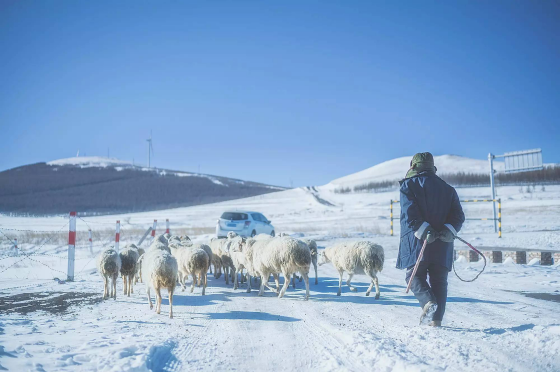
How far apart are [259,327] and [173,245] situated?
556 centimetres

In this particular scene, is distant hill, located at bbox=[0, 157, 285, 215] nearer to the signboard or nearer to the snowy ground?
the signboard

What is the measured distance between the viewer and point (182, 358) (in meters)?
3.94

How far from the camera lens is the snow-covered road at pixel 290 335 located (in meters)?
3.63

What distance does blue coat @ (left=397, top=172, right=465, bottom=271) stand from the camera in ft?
14.9

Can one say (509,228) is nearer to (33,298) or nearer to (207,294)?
(207,294)

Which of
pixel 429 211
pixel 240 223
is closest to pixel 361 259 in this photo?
pixel 429 211

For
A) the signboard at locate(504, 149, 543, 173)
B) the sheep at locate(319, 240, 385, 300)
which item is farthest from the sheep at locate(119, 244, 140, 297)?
the signboard at locate(504, 149, 543, 173)

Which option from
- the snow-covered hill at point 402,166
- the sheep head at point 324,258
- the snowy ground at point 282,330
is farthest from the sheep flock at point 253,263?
the snow-covered hill at point 402,166

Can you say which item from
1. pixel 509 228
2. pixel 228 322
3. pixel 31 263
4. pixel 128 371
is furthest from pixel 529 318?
pixel 509 228

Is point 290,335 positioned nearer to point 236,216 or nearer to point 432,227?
point 432,227

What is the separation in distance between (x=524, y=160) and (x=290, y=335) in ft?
69.9

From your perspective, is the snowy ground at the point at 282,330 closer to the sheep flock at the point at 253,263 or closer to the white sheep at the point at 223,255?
the sheep flock at the point at 253,263

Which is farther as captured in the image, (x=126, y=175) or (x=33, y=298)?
(x=126, y=175)

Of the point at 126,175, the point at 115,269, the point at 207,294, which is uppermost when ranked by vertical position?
the point at 126,175
